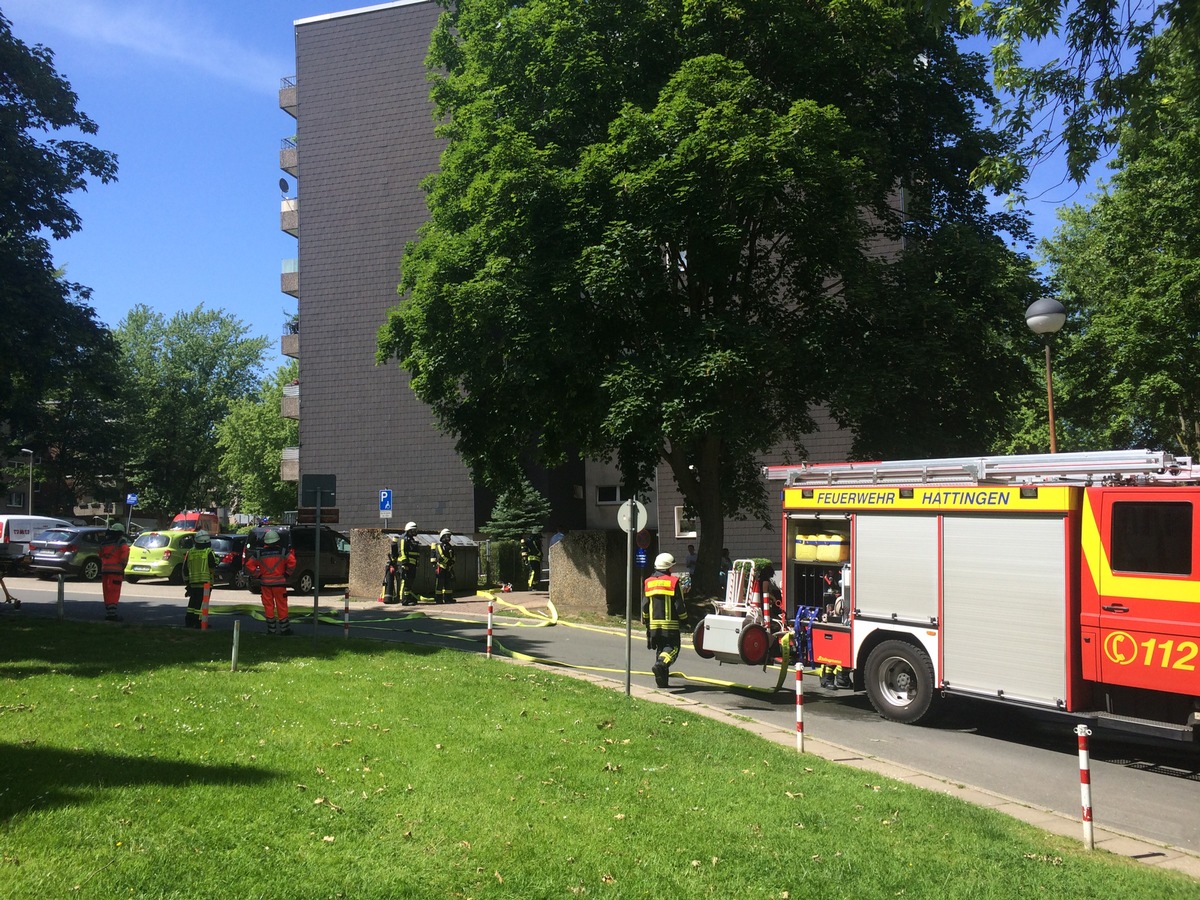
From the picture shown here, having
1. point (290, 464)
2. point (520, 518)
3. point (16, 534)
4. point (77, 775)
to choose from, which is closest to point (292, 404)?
point (290, 464)

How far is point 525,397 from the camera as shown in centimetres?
2103

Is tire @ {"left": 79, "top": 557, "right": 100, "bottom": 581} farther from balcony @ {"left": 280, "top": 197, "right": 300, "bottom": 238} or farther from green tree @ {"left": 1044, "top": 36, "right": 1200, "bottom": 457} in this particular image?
→ green tree @ {"left": 1044, "top": 36, "right": 1200, "bottom": 457}

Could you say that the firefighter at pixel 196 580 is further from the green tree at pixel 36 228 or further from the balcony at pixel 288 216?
the balcony at pixel 288 216

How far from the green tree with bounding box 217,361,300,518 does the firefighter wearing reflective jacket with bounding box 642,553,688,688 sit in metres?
50.0

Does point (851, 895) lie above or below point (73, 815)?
below

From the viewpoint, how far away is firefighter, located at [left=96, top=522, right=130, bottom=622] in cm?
1722

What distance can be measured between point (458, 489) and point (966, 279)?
73.6ft

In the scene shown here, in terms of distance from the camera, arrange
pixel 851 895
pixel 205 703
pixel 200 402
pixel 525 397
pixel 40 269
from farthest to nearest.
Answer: pixel 200 402, pixel 525 397, pixel 40 269, pixel 205 703, pixel 851 895

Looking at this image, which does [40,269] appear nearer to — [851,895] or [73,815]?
[73,815]

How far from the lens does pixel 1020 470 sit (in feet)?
34.3

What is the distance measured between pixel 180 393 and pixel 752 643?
65.6 meters

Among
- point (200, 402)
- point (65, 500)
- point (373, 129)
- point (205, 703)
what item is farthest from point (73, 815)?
point (200, 402)

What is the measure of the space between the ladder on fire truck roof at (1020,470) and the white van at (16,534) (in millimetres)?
24656

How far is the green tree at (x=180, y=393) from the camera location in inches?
2650
